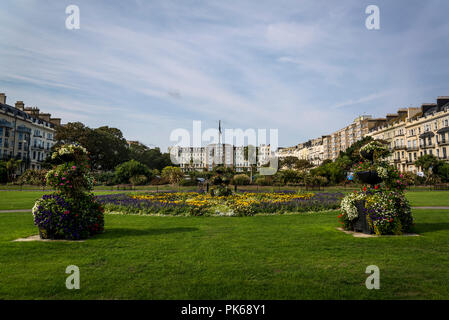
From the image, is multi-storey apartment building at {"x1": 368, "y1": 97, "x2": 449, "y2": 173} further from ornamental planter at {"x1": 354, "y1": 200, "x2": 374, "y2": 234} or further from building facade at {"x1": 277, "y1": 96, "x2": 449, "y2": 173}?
ornamental planter at {"x1": 354, "y1": 200, "x2": 374, "y2": 234}

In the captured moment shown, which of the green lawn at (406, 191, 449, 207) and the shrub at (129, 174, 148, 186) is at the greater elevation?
the shrub at (129, 174, 148, 186)

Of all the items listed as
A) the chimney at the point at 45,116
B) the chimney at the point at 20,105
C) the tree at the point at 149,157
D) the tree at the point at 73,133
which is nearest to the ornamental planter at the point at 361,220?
the tree at the point at 73,133

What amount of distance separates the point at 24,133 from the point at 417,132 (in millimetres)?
94364

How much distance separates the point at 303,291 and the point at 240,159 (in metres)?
180

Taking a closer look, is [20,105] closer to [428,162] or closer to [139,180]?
[139,180]

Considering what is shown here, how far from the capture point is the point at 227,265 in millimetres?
5727

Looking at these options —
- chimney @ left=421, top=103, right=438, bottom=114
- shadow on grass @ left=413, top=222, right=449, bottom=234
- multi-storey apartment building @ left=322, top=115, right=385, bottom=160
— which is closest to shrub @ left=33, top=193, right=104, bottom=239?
shadow on grass @ left=413, top=222, right=449, bottom=234

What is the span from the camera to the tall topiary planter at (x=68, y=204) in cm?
791

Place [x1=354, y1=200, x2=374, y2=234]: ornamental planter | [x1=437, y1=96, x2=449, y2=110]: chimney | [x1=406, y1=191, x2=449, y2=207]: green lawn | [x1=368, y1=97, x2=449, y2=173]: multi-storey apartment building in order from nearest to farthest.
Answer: [x1=354, y1=200, x2=374, y2=234]: ornamental planter < [x1=406, y1=191, x2=449, y2=207]: green lawn < [x1=368, y1=97, x2=449, y2=173]: multi-storey apartment building < [x1=437, y1=96, x2=449, y2=110]: chimney

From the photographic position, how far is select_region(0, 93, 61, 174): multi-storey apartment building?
60.8m

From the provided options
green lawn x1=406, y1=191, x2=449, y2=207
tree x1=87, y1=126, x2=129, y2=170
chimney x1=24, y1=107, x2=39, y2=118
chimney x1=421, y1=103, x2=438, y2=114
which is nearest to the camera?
green lawn x1=406, y1=191, x2=449, y2=207

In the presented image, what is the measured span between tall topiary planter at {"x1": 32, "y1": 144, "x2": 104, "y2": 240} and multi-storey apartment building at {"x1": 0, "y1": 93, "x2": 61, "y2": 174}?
217 ft

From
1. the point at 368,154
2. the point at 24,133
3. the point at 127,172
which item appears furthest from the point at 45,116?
the point at 368,154
